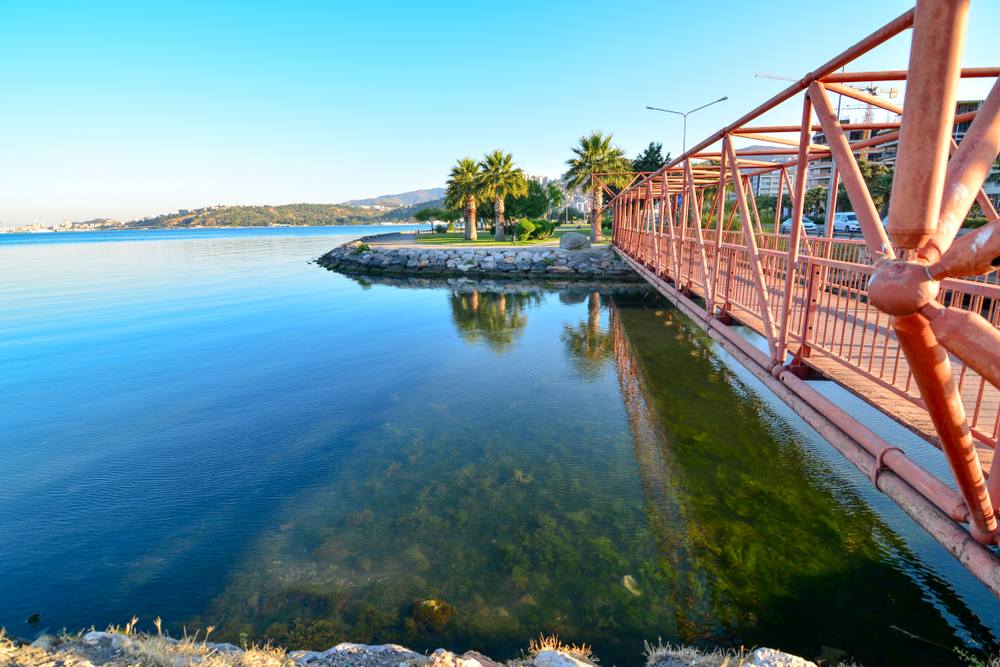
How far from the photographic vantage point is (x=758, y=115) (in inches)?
198

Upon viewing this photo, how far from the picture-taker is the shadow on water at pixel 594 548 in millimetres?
3998

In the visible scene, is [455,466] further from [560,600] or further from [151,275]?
[151,275]

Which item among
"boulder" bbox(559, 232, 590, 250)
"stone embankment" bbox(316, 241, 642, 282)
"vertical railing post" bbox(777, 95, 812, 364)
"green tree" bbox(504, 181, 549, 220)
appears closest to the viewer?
"vertical railing post" bbox(777, 95, 812, 364)

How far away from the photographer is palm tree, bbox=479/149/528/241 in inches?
1567

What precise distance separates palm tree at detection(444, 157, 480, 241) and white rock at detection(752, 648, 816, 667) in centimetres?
4009

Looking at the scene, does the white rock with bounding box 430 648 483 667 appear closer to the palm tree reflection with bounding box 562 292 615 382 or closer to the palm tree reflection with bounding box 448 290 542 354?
the palm tree reflection with bounding box 562 292 615 382

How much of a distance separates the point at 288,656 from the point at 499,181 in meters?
38.9

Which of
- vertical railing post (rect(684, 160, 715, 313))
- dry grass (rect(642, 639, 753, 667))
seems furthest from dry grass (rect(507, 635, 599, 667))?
vertical railing post (rect(684, 160, 715, 313))

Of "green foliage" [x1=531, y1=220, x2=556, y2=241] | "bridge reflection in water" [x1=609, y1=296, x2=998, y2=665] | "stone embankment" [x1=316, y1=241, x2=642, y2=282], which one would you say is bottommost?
"bridge reflection in water" [x1=609, y1=296, x2=998, y2=665]

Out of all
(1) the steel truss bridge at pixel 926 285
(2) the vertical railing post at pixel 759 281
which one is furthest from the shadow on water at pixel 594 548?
(2) the vertical railing post at pixel 759 281

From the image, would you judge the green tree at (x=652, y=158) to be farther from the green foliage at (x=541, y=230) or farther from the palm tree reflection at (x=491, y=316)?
the palm tree reflection at (x=491, y=316)

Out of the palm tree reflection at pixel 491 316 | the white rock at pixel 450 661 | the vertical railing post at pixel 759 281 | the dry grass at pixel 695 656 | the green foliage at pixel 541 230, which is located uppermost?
the green foliage at pixel 541 230

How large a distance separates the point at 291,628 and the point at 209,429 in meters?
5.11

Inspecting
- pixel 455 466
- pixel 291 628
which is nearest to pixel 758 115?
pixel 455 466
